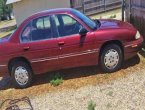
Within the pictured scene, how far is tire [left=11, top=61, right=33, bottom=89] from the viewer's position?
1006cm

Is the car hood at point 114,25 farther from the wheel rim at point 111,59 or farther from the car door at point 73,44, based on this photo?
the wheel rim at point 111,59

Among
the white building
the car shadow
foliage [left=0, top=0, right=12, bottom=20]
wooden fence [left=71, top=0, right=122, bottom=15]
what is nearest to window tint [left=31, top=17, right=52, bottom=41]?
the car shadow

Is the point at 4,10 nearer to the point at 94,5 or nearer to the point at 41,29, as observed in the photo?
the point at 94,5

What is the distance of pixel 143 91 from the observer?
28.2 ft

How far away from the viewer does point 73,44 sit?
981cm

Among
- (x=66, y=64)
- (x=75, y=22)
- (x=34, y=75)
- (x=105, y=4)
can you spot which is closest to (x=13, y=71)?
(x=34, y=75)

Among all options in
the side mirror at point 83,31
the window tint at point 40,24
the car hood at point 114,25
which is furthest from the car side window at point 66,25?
the car hood at point 114,25

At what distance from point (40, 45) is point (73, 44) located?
92 cm

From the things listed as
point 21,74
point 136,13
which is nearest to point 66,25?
point 21,74

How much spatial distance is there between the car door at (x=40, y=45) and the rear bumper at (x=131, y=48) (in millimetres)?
1907

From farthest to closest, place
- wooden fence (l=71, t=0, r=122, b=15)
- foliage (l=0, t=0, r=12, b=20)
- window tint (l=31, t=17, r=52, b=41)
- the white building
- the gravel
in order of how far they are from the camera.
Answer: foliage (l=0, t=0, r=12, b=20), the white building, wooden fence (l=71, t=0, r=122, b=15), window tint (l=31, t=17, r=52, b=41), the gravel

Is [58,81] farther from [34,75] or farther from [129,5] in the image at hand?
[129,5]

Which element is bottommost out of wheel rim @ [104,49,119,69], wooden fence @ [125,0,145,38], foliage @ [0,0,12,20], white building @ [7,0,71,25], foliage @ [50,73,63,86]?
foliage @ [0,0,12,20]

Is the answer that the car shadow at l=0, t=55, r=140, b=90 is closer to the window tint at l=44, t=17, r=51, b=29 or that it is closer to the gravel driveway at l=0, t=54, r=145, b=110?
the gravel driveway at l=0, t=54, r=145, b=110
